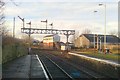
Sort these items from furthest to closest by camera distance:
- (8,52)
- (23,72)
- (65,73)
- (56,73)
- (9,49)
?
(9,49) → (8,52) → (56,73) → (65,73) → (23,72)

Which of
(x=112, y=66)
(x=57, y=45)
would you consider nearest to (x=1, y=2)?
(x=112, y=66)

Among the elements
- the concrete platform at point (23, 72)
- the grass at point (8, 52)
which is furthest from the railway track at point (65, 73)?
the grass at point (8, 52)

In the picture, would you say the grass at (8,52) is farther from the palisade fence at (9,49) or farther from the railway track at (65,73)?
the railway track at (65,73)

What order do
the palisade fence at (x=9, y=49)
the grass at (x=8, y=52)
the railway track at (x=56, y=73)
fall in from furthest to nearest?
the palisade fence at (x=9, y=49) → the grass at (x=8, y=52) → the railway track at (x=56, y=73)

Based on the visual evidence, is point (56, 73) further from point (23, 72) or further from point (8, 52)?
point (8, 52)

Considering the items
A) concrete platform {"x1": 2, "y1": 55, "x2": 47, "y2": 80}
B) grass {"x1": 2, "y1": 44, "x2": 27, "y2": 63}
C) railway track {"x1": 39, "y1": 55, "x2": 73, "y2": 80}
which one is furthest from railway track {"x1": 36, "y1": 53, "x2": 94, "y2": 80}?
grass {"x1": 2, "y1": 44, "x2": 27, "y2": 63}

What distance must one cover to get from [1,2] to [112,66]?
9346mm

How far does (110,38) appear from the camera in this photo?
14988 centimetres

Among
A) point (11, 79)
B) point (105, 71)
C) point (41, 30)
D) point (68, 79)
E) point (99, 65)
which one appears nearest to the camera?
point (11, 79)

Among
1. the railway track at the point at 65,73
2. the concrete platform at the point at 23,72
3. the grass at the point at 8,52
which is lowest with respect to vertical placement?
the railway track at the point at 65,73

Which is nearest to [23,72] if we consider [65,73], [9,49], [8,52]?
[65,73]

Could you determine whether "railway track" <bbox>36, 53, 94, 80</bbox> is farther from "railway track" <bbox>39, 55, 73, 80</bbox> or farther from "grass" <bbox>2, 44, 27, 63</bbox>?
"grass" <bbox>2, 44, 27, 63</bbox>

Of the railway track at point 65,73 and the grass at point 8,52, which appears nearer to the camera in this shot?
the railway track at point 65,73

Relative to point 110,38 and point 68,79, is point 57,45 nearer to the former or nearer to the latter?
point 110,38
